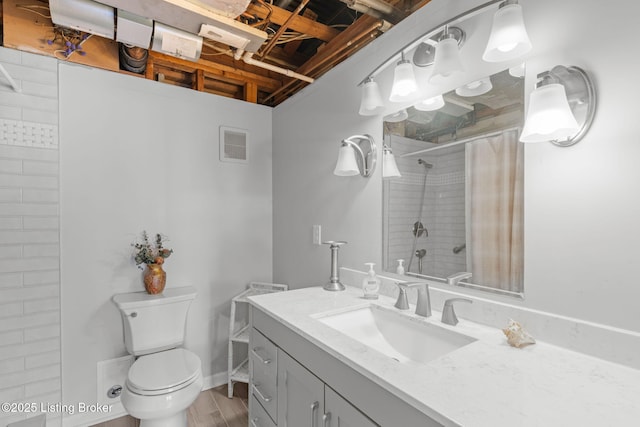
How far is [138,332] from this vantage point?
2010mm

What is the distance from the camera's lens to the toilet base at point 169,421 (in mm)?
1688

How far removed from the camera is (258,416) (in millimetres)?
1468

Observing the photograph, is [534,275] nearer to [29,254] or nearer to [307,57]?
[307,57]

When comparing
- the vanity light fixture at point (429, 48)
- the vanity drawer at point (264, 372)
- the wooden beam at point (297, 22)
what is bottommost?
the vanity drawer at point (264, 372)

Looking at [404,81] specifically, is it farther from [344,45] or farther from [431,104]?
[344,45]

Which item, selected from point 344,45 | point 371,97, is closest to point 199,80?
point 344,45

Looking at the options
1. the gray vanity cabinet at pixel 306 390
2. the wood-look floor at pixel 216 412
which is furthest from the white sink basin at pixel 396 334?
the wood-look floor at pixel 216 412

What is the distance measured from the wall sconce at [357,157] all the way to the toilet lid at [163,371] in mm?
1419

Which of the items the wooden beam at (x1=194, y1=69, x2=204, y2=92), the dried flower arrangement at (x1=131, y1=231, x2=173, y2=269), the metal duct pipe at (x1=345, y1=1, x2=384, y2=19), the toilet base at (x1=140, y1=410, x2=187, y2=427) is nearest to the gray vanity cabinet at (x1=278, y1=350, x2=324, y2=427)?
the toilet base at (x1=140, y1=410, x2=187, y2=427)

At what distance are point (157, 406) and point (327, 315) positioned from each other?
3.42 ft

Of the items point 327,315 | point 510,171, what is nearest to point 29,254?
point 327,315

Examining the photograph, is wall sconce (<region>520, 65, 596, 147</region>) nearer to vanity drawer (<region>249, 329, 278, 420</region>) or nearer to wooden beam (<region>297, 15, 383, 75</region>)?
wooden beam (<region>297, 15, 383, 75</region>)

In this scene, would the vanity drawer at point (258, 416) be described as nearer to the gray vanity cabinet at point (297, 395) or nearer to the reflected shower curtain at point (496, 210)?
the gray vanity cabinet at point (297, 395)

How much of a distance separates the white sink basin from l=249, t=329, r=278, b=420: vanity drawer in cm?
28
